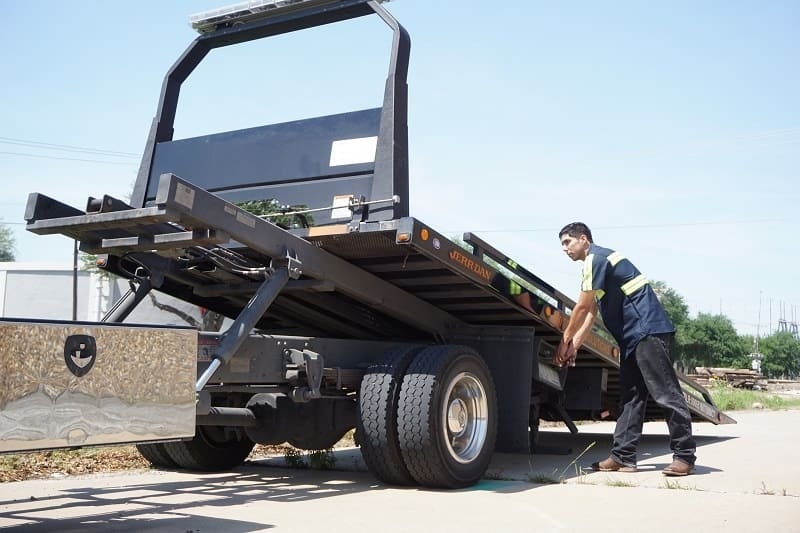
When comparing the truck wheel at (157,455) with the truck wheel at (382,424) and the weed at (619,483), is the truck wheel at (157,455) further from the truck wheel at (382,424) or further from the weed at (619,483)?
the weed at (619,483)

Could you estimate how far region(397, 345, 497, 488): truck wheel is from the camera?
5.95m

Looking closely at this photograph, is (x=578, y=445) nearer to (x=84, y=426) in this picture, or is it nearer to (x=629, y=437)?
(x=629, y=437)

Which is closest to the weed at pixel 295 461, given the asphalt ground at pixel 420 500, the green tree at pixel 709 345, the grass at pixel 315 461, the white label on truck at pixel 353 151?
the grass at pixel 315 461

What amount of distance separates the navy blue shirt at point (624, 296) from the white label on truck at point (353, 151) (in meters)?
2.02

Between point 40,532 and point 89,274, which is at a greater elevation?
point 89,274

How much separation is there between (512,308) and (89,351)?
3.85 m

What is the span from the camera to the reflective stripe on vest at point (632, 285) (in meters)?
7.11

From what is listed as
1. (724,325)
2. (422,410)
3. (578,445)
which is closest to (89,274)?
(578,445)

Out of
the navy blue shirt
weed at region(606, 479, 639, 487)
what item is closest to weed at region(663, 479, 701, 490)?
weed at region(606, 479, 639, 487)

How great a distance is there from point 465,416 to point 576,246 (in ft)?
5.50

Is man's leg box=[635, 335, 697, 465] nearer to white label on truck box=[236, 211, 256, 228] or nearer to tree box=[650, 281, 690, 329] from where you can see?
white label on truck box=[236, 211, 256, 228]

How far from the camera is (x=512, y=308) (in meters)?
7.20

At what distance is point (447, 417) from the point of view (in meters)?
6.23

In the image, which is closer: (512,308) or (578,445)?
(512,308)
